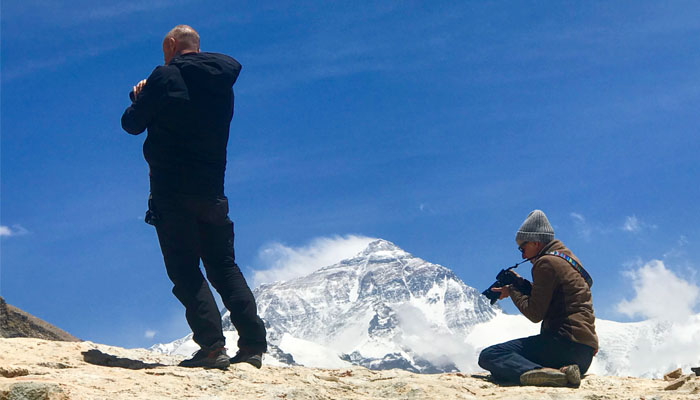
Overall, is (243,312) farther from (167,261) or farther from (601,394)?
(601,394)

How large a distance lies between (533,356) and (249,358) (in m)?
2.94

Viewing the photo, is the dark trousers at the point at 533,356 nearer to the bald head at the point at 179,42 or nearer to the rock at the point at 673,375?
the rock at the point at 673,375

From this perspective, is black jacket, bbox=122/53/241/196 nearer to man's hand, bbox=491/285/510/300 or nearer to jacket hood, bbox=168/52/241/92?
jacket hood, bbox=168/52/241/92

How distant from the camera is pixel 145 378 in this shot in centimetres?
696

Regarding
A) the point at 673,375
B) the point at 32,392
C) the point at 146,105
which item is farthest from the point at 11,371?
the point at 673,375

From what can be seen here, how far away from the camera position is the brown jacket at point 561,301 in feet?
26.8

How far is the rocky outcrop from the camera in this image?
465 inches

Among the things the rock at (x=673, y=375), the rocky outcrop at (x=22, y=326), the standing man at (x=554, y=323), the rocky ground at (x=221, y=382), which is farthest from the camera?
the rocky outcrop at (x=22, y=326)

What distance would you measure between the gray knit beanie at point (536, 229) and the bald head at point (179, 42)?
392 cm

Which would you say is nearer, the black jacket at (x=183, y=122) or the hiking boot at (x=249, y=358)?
the black jacket at (x=183, y=122)

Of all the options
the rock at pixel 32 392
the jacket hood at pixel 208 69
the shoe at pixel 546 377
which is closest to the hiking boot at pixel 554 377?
the shoe at pixel 546 377

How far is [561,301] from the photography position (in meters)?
8.26

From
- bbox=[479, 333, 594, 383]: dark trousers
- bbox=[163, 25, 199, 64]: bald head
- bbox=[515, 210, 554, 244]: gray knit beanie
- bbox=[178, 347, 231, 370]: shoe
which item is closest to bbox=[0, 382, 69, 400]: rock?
bbox=[178, 347, 231, 370]: shoe

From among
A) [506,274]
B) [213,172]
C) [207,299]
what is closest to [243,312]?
[207,299]
